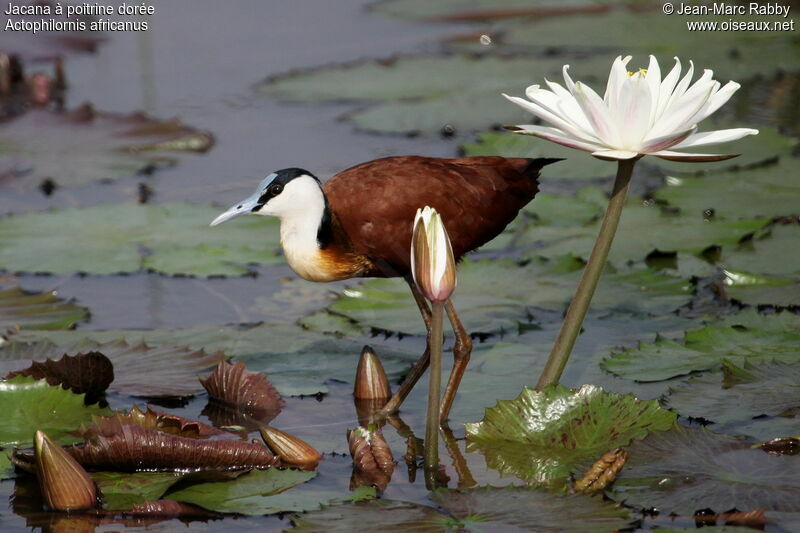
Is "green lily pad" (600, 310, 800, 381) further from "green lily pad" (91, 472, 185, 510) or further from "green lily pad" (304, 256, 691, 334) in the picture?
→ "green lily pad" (91, 472, 185, 510)

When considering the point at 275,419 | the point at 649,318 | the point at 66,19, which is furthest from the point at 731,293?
the point at 66,19

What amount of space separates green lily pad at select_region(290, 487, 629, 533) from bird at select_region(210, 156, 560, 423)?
2.23 ft

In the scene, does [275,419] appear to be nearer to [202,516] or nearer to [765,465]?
[202,516]

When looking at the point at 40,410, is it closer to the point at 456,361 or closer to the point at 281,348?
the point at 281,348

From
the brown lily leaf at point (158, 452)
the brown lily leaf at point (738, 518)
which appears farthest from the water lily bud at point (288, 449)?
the brown lily leaf at point (738, 518)

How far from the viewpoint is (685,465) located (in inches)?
111

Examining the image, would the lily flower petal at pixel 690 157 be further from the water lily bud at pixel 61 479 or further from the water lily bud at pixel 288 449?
the water lily bud at pixel 61 479

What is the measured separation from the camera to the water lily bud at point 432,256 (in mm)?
2559

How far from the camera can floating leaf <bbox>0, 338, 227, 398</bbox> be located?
11.6ft

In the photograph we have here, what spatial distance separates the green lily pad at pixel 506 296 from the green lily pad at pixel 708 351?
0.44 m

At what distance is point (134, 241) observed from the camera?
4.84 m

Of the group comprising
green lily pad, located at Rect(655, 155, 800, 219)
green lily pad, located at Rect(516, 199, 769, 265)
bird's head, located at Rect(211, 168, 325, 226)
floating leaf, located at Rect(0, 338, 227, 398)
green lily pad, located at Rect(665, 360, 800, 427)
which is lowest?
green lily pad, located at Rect(665, 360, 800, 427)

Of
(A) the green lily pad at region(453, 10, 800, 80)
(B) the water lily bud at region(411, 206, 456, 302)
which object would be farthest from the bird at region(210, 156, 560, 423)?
(A) the green lily pad at region(453, 10, 800, 80)

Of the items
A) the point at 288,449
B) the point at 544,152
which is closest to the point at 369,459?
the point at 288,449
